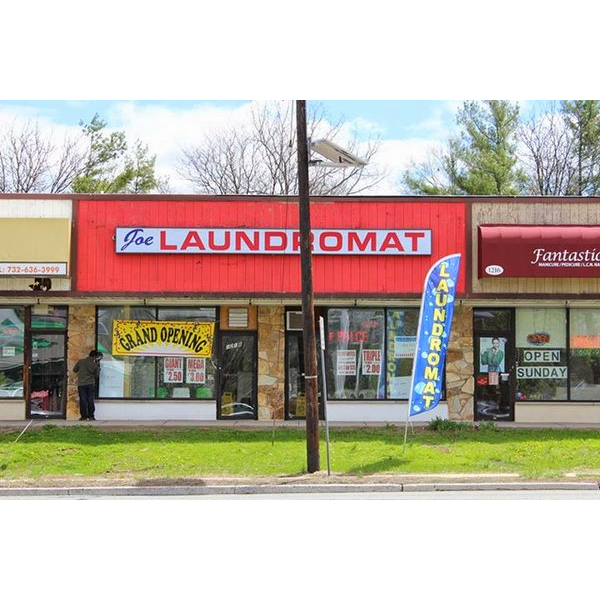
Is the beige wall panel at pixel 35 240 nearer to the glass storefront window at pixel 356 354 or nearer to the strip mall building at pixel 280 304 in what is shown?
the strip mall building at pixel 280 304

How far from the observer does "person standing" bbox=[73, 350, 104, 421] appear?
18109 millimetres

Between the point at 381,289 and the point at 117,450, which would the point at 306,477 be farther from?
the point at 381,289

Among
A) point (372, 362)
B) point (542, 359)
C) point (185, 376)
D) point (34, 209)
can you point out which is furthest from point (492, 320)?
point (34, 209)

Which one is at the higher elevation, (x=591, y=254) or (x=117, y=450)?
(x=591, y=254)

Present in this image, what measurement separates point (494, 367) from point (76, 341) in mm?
10247

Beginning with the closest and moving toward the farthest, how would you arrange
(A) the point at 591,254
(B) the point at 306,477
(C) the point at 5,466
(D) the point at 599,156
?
1. (B) the point at 306,477
2. (C) the point at 5,466
3. (A) the point at 591,254
4. (D) the point at 599,156

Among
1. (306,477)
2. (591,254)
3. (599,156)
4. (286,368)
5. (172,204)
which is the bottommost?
(306,477)

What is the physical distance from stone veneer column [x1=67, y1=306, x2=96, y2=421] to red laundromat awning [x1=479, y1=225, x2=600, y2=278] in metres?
9.50

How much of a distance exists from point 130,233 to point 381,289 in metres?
6.03

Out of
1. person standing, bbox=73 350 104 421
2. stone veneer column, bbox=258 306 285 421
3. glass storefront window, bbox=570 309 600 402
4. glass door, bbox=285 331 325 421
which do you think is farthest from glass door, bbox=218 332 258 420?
glass storefront window, bbox=570 309 600 402

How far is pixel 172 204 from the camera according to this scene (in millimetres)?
18391

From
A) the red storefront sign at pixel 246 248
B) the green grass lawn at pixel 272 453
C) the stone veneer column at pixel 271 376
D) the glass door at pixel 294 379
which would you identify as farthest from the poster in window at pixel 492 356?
the stone veneer column at pixel 271 376

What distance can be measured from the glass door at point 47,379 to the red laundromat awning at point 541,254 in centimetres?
1035
